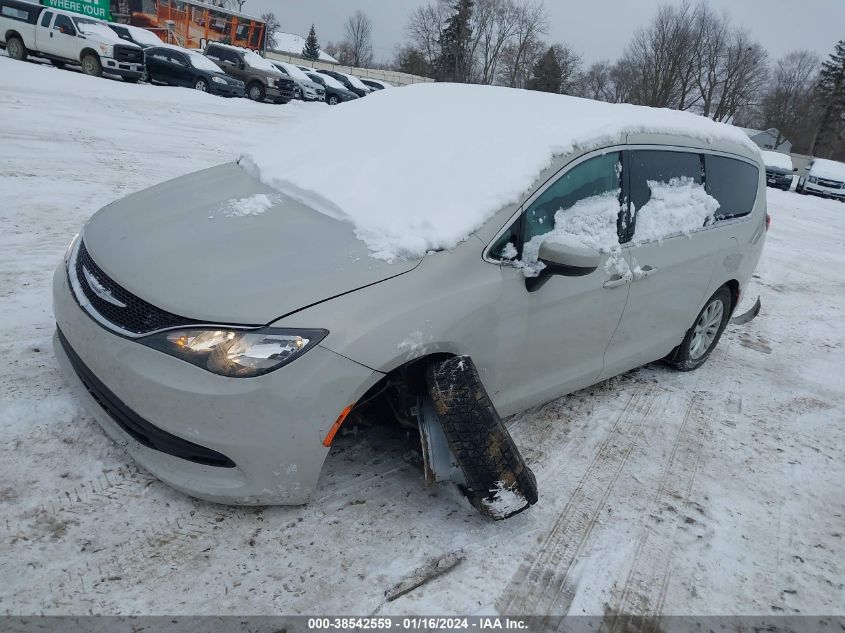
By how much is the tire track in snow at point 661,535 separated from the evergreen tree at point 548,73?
202 ft

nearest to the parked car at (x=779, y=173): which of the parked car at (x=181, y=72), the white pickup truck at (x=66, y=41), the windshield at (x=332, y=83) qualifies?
the windshield at (x=332, y=83)

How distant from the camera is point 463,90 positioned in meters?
3.82

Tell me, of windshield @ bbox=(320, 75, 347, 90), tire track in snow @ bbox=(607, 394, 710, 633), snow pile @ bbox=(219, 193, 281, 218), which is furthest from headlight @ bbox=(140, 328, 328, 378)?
windshield @ bbox=(320, 75, 347, 90)

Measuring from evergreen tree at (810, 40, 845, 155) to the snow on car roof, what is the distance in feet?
224

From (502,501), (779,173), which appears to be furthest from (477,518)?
(779,173)

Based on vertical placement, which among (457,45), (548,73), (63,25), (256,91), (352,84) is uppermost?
(457,45)

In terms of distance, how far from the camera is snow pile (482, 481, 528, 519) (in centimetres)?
248

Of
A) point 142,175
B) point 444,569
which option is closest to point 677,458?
point 444,569

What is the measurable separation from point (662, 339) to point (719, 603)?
1.84 meters

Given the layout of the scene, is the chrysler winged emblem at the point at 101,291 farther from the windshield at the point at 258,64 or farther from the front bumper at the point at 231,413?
the windshield at the point at 258,64

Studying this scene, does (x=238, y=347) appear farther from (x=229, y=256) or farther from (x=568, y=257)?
(x=568, y=257)

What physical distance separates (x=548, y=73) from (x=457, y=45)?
10.4 metres

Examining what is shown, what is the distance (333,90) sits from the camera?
2816 centimetres

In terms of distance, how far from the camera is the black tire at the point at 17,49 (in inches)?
755
